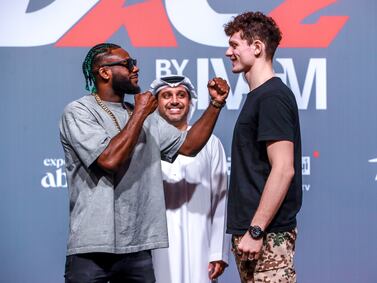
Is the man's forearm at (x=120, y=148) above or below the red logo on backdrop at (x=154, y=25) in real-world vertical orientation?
below

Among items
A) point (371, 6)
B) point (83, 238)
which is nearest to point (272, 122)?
point (83, 238)

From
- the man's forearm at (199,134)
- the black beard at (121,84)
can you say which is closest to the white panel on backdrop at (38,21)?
the black beard at (121,84)

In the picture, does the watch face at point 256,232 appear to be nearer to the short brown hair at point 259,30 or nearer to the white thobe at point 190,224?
the short brown hair at point 259,30

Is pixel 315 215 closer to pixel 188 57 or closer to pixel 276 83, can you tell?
pixel 188 57

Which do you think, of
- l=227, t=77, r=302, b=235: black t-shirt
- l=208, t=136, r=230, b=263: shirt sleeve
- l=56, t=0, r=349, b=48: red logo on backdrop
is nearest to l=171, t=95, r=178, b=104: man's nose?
l=208, t=136, r=230, b=263: shirt sleeve

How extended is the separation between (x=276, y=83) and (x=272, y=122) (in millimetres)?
155

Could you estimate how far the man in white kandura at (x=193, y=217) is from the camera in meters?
2.99

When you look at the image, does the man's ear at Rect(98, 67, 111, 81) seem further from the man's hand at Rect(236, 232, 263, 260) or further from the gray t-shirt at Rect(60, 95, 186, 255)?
the man's hand at Rect(236, 232, 263, 260)

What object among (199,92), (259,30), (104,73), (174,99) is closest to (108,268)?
(104,73)

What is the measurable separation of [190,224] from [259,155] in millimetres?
711

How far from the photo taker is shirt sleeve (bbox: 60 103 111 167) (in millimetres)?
2480

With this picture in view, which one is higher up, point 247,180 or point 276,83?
point 276,83

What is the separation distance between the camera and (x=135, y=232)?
8.35 feet

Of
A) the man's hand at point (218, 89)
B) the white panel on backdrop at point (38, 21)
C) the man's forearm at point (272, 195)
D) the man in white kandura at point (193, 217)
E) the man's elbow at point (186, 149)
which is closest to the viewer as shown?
the man's forearm at point (272, 195)
